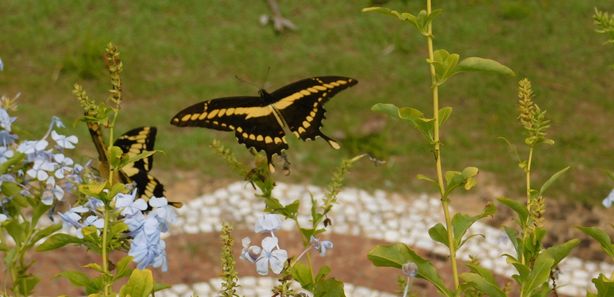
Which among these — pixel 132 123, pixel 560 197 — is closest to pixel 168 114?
pixel 132 123

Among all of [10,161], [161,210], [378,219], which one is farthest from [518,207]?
[378,219]

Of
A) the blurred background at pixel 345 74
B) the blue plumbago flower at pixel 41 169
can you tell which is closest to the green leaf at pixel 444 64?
the blue plumbago flower at pixel 41 169

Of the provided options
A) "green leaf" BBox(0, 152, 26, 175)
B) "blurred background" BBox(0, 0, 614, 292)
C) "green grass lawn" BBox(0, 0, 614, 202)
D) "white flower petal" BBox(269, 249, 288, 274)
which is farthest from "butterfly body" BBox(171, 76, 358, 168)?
"green grass lawn" BBox(0, 0, 614, 202)

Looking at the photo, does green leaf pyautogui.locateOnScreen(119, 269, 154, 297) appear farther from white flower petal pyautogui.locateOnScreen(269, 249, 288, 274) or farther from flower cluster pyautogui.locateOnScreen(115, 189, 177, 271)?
white flower petal pyautogui.locateOnScreen(269, 249, 288, 274)

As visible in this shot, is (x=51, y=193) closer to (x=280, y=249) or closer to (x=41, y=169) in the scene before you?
(x=41, y=169)

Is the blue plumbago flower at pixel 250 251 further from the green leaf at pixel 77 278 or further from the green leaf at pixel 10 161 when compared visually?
the green leaf at pixel 10 161
